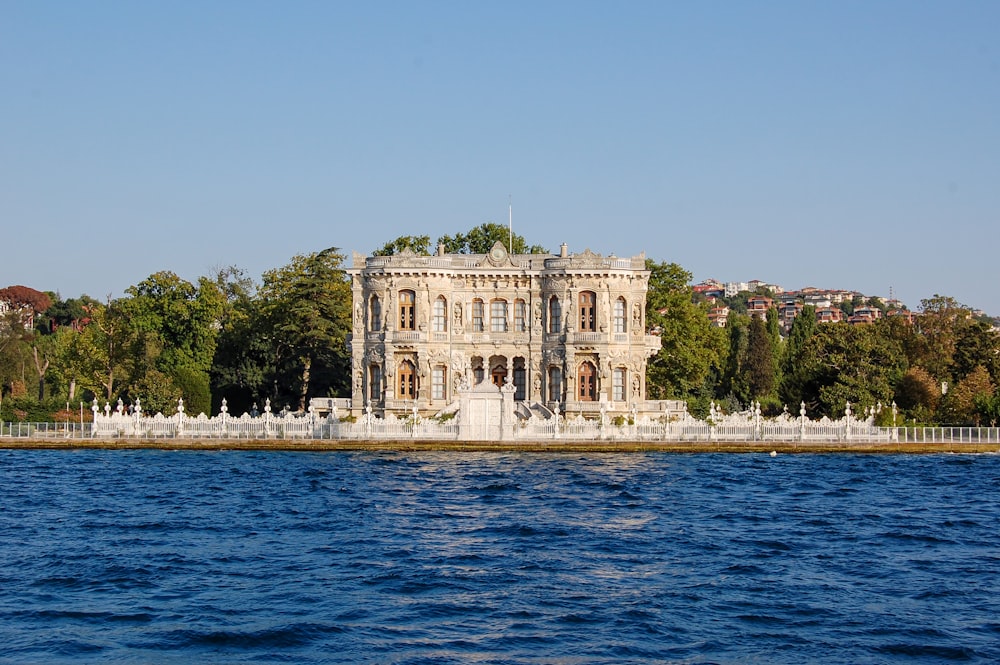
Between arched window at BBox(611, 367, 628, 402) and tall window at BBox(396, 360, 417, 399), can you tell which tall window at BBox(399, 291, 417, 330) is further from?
arched window at BBox(611, 367, 628, 402)

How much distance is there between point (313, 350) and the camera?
69500 millimetres

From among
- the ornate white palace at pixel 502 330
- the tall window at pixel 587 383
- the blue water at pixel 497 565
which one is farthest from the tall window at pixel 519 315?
the blue water at pixel 497 565

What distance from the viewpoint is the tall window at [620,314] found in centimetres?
6000

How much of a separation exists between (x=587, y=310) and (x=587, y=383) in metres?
3.44

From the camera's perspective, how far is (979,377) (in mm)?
63812

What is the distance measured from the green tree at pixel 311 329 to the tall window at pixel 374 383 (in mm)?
8265

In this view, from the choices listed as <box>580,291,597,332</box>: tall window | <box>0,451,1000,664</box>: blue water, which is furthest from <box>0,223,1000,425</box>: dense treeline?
<box>0,451,1000,664</box>: blue water

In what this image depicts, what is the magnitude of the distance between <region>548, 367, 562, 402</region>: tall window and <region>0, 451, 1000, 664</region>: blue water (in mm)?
14056

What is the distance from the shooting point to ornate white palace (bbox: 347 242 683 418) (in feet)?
196

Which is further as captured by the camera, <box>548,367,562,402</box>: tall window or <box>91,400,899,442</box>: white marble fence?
<box>548,367,562,402</box>: tall window

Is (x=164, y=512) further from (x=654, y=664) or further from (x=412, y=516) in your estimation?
(x=654, y=664)

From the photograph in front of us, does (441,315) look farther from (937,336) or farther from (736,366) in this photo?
(736,366)

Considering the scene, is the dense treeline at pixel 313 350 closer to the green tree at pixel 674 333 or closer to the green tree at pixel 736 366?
the green tree at pixel 674 333

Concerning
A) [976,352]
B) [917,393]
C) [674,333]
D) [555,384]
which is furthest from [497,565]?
[976,352]
